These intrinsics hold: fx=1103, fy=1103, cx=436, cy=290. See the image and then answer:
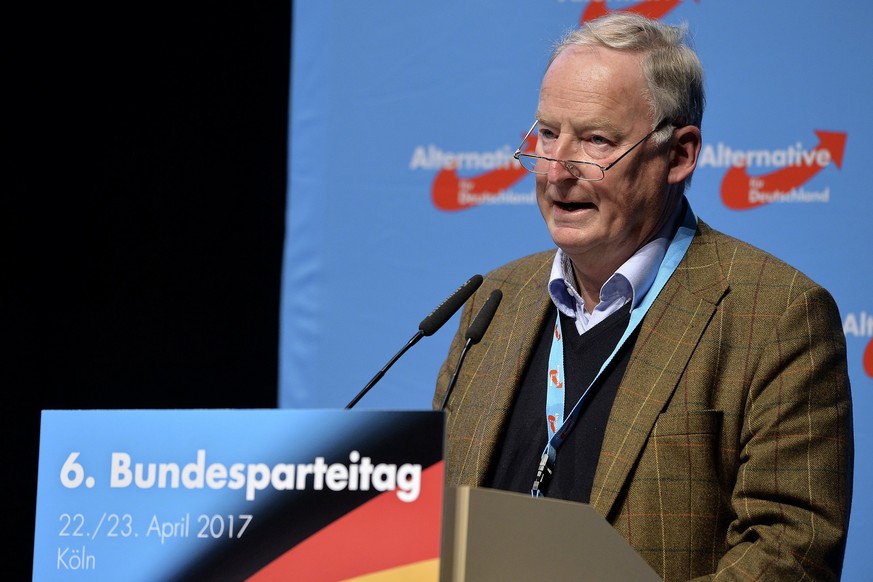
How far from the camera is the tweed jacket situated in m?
2.19

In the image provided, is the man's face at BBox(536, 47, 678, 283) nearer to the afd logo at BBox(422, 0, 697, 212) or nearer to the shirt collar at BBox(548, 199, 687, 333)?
the shirt collar at BBox(548, 199, 687, 333)

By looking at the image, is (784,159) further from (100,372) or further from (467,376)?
(100,372)

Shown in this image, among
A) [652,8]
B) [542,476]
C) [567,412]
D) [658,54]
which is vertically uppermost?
[652,8]

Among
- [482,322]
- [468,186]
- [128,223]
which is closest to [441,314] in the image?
[482,322]

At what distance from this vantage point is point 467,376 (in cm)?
280

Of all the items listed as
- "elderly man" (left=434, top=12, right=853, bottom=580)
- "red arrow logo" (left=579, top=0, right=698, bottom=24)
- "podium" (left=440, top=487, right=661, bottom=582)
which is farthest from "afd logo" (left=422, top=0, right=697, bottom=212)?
"podium" (left=440, top=487, right=661, bottom=582)

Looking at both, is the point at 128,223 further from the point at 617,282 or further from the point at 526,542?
the point at 526,542

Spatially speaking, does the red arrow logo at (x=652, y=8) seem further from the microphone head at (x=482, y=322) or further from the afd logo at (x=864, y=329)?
the microphone head at (x=482, y=322)

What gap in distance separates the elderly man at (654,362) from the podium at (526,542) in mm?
538

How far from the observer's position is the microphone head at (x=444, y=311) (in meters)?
2.29

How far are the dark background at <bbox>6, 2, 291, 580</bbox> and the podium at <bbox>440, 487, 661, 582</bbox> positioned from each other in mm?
2551

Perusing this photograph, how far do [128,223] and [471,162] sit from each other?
1400 mm

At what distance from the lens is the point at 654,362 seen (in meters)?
2.41

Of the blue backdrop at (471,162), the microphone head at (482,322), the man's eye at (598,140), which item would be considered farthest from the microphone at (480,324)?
the blue backdrop at (471,162)
